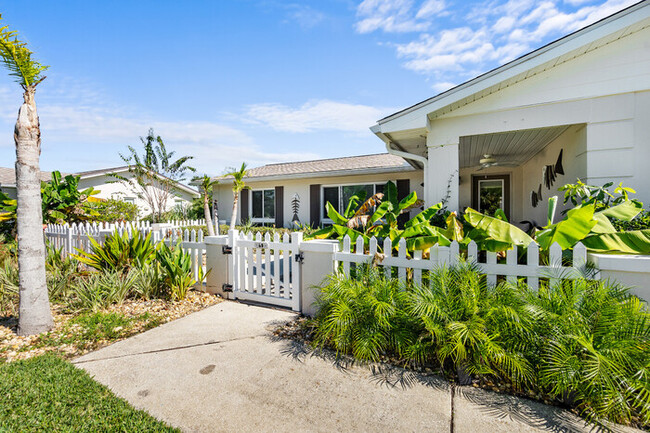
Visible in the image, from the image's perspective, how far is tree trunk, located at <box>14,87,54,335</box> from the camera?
3357 mm

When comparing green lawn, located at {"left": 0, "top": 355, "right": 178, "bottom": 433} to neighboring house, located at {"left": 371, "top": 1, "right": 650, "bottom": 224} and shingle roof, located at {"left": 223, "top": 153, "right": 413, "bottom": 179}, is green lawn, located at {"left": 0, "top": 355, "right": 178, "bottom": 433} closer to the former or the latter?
neighboring house, located at {"left": 371, "top": 1, "right": 650, "bottom": 224}

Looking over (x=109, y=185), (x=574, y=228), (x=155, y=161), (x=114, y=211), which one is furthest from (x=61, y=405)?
(x=109, y=185)

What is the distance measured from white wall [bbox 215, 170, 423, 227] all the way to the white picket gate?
22.7ft

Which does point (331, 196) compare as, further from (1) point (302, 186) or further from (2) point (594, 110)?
(2) point (594, 110)

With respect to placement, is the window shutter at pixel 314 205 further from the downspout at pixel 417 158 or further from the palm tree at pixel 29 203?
the palm tree at pixel 29 203

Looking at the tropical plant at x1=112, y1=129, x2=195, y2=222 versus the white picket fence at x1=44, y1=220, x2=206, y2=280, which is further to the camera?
the tropical plant at x1=112, y1=129, x2=195, y2=222

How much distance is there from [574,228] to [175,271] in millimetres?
5081

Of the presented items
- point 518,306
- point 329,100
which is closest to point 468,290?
point 518,306

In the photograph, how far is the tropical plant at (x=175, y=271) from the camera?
4598mm

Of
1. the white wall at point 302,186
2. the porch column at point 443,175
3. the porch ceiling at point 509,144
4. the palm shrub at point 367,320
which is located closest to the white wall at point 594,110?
the porch column at point 443,175

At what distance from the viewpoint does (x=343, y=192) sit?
11.4 metres

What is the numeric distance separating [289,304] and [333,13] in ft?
18.9

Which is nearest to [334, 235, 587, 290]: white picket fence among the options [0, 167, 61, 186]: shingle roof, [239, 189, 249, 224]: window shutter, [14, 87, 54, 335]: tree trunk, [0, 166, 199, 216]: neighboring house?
[14, 87, 54, 335]: tree trunk

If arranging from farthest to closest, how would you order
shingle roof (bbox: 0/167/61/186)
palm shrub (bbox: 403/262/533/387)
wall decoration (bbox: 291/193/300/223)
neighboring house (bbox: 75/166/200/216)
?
neighboring house (bbox: 75/166/200/216), shingle roof (bbox: 0/167/61/186), wall decoration (bbox: 291/193/300/223), palm shrub (bbox: 403/262/533/387)
